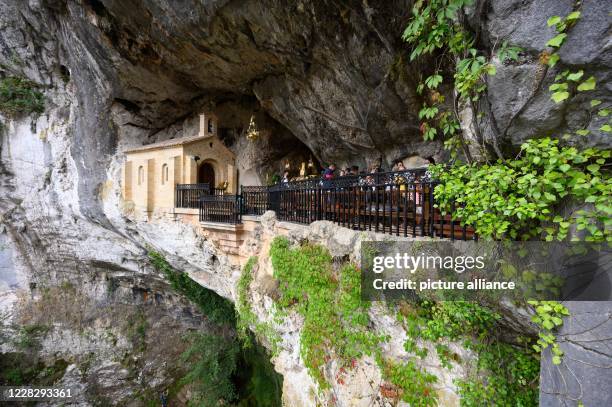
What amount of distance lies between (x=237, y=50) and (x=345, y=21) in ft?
13.6

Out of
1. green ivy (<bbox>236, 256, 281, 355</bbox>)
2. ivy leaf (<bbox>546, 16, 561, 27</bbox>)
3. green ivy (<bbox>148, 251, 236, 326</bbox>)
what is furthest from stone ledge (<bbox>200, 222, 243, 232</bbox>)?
ivy leaf (<bbox>546, 16, 561, 27</bbox>)

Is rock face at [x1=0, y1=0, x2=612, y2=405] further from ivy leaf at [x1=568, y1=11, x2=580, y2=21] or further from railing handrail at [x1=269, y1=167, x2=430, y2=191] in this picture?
railing handrail at [x1=269, y1=167, x2=430, y2=191]

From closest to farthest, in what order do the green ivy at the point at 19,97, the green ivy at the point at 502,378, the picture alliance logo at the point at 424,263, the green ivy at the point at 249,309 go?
the green ivy at the point at 502,378 → the picture alliance logo at the point at 424,263 → the green ivy at the point at 249,309 → the green ivy at the point at 19,97

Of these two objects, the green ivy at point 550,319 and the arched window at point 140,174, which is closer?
the green ivy at point 550,319

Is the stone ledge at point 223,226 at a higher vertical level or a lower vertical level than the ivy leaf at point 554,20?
lower

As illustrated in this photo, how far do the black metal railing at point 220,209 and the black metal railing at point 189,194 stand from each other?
1.79ft

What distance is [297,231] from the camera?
5.56m

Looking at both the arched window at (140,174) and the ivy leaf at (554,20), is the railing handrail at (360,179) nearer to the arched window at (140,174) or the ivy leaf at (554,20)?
the ivy leaf at (554,20)

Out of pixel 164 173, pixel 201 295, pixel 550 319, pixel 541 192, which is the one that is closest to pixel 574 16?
pixel 541 192

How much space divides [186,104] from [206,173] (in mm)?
3934

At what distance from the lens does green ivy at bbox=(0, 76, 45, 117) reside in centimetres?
1178

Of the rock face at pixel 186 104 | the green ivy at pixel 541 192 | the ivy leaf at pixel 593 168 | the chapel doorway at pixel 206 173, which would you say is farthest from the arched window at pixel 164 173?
the ivy leaf at pixel 593 168

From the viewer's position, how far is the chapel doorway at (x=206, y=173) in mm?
12797

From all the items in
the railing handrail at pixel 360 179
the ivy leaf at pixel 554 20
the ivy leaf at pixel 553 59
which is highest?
the ivy leaf at pixel 554 20
